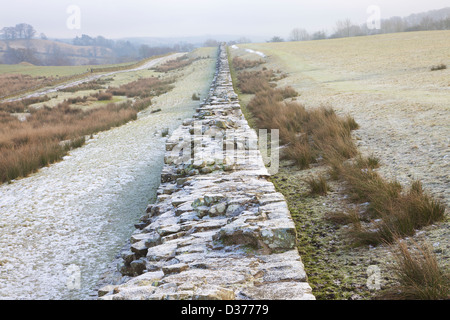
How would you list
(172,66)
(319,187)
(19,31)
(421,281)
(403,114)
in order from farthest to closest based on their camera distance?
(19,31)
(172,66)
(403,114)
(319,187)
(421,281)

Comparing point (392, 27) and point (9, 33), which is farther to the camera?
point (9, 33)

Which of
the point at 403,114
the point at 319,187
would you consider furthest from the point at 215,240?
the point at 403,114

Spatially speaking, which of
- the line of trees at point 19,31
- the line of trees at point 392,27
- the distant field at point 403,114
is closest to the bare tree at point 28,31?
the line of trees at point 19,31

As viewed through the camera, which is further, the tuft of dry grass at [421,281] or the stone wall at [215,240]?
the stone wall at [215,240]

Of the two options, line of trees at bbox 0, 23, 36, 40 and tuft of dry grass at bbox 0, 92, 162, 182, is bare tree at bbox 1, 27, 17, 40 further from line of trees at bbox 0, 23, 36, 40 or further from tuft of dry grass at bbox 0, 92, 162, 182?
tuft of dry grass at bbox 0, 92, 162, 182

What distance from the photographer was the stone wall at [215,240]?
97.2 inches

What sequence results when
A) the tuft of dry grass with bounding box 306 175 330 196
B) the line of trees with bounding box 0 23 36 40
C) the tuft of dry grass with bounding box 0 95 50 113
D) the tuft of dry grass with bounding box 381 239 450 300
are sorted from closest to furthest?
the tuft of dry grass with bounding box 381 239 450 300 → the tuft of dry grass with bounding box 306 175 330 196 → the tuft of dry grass with bounding box 0 95 50 113 → the line of trees with bounding box 0 23 36 40

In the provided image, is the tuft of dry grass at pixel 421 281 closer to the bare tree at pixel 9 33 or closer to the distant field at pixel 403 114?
the distant field at pixel 403 114

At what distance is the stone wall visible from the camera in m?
2.47

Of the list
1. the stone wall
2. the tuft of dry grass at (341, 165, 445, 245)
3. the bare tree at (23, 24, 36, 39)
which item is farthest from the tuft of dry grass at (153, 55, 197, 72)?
the bare tree at (23, 24, 36, 39)

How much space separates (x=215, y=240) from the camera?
325 centimetres

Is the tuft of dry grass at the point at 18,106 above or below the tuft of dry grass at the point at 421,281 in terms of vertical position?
above

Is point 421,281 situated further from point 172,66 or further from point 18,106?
point 172,66
